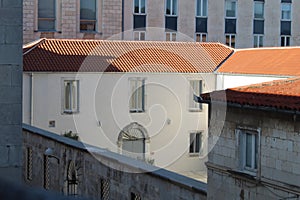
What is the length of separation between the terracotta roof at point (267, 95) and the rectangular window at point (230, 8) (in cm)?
2323

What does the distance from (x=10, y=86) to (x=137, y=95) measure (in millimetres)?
19402

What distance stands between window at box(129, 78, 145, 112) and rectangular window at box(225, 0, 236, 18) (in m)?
11.8

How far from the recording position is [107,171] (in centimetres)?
1193

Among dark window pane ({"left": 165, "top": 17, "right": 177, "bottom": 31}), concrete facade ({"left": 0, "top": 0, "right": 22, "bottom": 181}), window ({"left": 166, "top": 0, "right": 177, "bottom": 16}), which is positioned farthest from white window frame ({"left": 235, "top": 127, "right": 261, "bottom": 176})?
window ({"left": 166, "top": 0, "right": 177, "bottom": 16})

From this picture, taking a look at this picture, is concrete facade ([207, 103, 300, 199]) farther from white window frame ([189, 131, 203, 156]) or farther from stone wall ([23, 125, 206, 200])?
white window frame ([189, 131, 203, 156])

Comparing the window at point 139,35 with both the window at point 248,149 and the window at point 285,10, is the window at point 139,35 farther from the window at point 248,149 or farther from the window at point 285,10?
the window at point 248,149

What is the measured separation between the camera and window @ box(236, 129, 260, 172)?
1188 centimetres

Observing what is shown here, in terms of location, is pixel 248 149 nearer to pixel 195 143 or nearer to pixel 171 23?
pixel 195 143

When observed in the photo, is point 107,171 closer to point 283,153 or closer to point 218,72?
point 283,153

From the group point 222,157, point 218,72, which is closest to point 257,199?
point 222,157

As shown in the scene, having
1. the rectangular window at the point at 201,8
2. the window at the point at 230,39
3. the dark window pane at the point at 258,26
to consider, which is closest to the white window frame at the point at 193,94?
the rectangular window at the point at 201,8

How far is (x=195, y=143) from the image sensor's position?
27172 millimetres

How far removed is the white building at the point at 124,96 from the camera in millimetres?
24719

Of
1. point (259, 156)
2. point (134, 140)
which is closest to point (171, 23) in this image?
point (134, 140)
